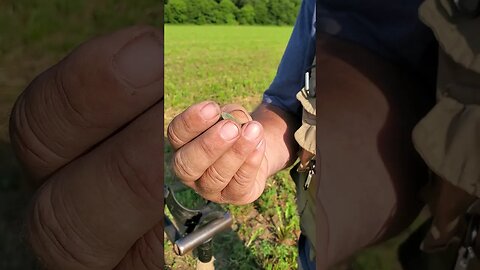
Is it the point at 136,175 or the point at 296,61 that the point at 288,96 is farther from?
the point at 136,175

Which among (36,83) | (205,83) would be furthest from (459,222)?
(36,83)

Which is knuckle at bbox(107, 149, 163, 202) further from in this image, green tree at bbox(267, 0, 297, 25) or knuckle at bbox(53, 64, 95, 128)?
green tree at bbox(267, 0, 297, 25)

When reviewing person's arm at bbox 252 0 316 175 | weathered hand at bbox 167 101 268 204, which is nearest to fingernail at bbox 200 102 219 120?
weathered hand at bbox 167 101 268 204

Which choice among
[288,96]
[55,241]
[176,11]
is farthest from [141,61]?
[288,96]

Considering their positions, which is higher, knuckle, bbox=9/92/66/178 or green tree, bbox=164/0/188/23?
green tree, bbox=164/0/188/23

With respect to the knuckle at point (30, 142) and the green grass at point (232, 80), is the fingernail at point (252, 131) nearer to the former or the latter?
the green grass at point (232, 80)

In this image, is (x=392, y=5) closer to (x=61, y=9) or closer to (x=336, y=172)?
(x=336, y=172)

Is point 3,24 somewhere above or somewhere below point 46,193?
above
